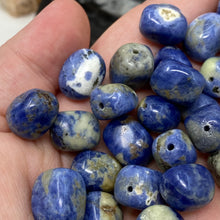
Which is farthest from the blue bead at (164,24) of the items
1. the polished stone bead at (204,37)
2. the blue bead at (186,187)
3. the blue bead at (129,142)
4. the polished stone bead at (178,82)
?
the blue bead at (186,187)

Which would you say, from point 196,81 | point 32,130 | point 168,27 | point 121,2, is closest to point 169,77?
point 196,81

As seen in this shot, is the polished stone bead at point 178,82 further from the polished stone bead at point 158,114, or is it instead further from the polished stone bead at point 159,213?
the polished stone bead at point 159,213

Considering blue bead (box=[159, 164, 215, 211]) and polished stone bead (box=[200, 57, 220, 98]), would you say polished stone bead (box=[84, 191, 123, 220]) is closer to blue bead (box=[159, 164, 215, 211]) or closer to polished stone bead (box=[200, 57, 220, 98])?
blue bead (box=[159, 164, 215, 211])

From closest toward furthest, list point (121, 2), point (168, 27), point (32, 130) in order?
point (32, 130), point (168, 27), point (121, 2)

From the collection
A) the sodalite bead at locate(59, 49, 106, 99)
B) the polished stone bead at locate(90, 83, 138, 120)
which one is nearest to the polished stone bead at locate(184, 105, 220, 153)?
the polished stone bead at locate(90, 83, 138, 120)

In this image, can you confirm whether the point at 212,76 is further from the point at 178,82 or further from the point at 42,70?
the point at 42,70

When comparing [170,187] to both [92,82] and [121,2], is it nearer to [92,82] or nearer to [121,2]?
[92,82]
